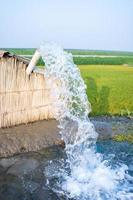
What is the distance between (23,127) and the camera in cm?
1142

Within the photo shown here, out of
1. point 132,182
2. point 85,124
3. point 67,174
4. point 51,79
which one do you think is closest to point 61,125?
point 85,124

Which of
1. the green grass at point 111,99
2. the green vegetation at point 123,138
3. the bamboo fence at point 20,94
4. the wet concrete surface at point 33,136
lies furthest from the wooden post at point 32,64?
the green grass at point 111,99

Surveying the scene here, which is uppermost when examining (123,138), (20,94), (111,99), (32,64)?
(32,64)

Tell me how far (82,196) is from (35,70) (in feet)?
16.5

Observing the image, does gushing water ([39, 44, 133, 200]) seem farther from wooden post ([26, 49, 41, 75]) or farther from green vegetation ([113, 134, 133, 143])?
green vegetation ([113, 134, 133, 143])

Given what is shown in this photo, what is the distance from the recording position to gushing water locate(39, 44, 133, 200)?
8648mm

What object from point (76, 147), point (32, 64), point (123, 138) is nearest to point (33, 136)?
point (76, 147)

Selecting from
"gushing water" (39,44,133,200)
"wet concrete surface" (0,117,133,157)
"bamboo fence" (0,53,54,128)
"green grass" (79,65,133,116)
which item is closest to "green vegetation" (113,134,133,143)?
"wet concrete surface" (0,117,133,157)

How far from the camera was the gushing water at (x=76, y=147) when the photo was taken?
8648 millimetres

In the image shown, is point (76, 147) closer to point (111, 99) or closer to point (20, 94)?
point (20, 94)

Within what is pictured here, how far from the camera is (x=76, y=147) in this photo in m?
11.2

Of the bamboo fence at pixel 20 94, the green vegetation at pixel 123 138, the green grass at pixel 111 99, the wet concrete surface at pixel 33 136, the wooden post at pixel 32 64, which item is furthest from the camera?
the green grass at pixel 111 99

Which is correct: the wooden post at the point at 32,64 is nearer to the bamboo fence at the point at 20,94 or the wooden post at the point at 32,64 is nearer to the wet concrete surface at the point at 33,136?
the bamboo fence at the point at 20,94

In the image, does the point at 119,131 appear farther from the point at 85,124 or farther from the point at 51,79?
the point at 51,79
